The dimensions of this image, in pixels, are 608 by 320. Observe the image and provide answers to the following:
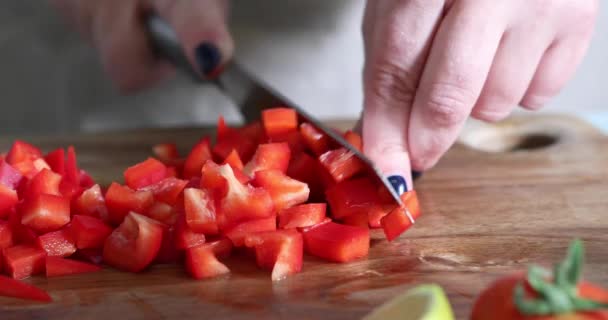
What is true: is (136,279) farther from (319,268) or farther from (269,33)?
(269,33)

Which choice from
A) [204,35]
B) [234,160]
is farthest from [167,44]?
[234,160]

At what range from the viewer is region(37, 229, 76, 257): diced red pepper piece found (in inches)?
60.9

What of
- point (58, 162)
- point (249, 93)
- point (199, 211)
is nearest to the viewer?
point (199, 211)

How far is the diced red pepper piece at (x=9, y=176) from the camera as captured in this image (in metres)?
1.67

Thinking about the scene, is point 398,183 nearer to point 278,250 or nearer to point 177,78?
point 278,250

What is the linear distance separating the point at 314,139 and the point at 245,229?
33 cm

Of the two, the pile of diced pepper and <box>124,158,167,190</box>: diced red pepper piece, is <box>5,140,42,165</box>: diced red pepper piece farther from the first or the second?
<box>124,158,167,190</box>: diced red pepper piece

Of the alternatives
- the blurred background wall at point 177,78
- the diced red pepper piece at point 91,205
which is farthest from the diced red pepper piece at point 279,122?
the blurred background wall at point 177,78

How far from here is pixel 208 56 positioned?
2.14 m

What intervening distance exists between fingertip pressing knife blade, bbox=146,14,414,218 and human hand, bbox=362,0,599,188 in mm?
101

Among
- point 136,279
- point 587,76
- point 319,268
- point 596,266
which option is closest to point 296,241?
point 319,268

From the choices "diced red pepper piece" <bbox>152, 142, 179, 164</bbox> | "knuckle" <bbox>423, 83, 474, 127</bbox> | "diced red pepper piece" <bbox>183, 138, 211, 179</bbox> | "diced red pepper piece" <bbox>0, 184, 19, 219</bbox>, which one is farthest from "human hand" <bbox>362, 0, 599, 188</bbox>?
"diced red pepper piece" <bbox>0, 184, 19, 219</bbox>

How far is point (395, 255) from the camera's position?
1564 millimetres

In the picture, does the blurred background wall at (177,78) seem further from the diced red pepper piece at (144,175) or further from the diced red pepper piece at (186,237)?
the diced red pepper piece at (186,237)
